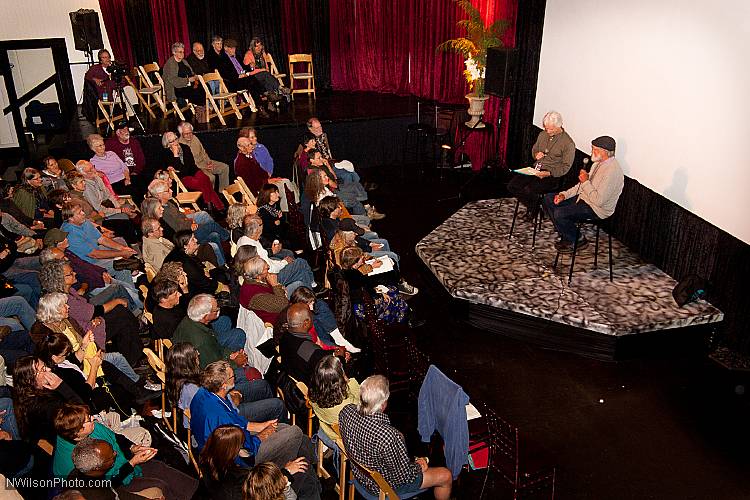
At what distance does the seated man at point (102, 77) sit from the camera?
31.7ft

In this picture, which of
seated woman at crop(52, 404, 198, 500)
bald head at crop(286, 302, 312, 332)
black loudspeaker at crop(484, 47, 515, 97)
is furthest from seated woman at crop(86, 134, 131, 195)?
seated woman at crop(52, 404, 198, 500)

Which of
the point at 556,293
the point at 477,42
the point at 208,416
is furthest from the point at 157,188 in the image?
the point at 477,42

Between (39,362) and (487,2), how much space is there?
7.73 metres

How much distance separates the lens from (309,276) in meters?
5.84

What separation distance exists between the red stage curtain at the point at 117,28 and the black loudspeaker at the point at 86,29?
1130mm

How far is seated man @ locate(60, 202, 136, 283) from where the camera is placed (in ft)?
18.6

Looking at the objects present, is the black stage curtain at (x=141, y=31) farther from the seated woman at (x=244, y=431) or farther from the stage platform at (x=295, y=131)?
the seated woman at (x=244, y=431)

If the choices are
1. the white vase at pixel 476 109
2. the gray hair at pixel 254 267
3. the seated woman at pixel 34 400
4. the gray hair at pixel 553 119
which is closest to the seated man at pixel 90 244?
the gray hair at pixel 254 267

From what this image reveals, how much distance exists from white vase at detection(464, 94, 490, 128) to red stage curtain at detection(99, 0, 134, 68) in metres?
6.24

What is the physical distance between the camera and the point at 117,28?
11.3 m

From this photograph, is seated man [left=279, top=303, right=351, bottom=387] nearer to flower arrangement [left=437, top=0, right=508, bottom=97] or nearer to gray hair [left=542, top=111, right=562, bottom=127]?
gray hair [left=542, top=111, right=562, bottom=127]

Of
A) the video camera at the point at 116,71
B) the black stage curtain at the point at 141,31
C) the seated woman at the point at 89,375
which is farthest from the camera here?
the black stage curtain at the point at 141,31

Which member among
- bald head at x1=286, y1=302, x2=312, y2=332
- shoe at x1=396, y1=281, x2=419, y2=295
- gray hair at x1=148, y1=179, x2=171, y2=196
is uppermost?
gray hair at x1=148, y1=179, x2=171, y2=196

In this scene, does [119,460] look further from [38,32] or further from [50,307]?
[38,32]
